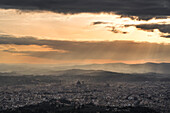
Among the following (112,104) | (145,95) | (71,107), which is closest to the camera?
(71,107)

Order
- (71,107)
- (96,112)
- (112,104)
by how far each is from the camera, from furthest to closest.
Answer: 1. (112,104)
2. (71,107)
3. (96,112)

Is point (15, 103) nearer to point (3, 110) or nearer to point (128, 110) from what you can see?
point (3, 110)

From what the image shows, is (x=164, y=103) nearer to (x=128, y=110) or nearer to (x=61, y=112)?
(x=128, y=110)

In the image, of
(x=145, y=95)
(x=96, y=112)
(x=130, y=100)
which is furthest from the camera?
(x=145, y=95)

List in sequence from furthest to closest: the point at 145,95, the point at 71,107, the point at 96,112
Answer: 1. the point at 145,95
2. the point at 71,107
3. the point at 96,112

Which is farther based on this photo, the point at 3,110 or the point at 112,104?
the point at 112,104

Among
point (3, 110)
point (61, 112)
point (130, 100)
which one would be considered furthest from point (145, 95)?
point (3, 110)

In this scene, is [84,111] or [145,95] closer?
[84,111]

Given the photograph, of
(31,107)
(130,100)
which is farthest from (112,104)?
(31,107)
